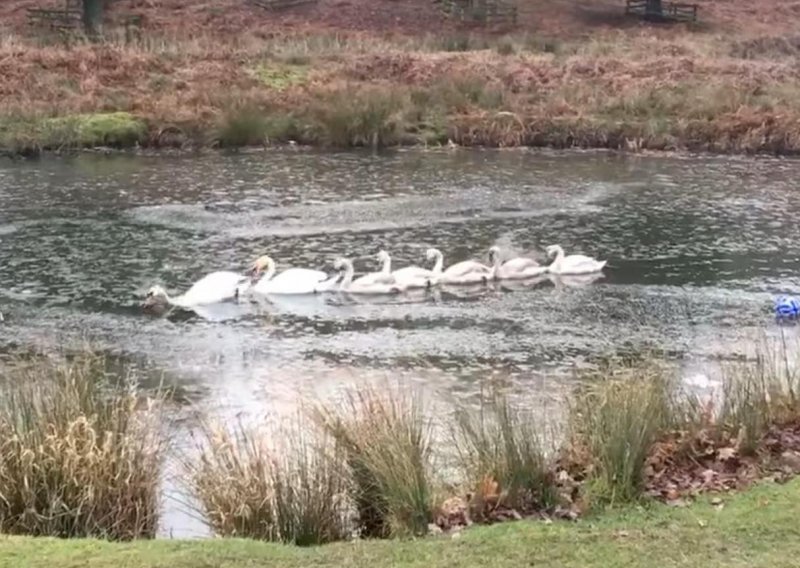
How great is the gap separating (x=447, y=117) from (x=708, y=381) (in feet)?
68.2

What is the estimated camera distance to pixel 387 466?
7828mm

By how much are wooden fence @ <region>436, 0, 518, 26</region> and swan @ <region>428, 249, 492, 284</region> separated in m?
35.7

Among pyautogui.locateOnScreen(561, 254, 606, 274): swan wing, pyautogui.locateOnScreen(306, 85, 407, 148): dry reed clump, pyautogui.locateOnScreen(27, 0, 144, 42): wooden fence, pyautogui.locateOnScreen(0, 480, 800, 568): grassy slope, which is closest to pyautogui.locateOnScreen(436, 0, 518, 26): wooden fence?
pyautogui.locateOnScreen(27, 0, 144, 42): wooden fence

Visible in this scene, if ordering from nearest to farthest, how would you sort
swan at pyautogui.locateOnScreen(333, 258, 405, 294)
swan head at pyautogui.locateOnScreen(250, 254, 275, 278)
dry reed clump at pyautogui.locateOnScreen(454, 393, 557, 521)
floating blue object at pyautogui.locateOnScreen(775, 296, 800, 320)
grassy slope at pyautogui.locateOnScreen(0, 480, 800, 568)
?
1. grassy slope at pyautogui.locateOnScreen(0, 480, 800, 568)
2. dry reed clump at pyautogui.locateOnScreen(454, 393, 557, 521)
3. floating blue object at pyautogui.locateOnScreen(775, 296, 800, 320)
4. swan at pyautogui.locateOnScreen(333, 258, 405, 294)
5. swan head at pyautogui.locateOnScreen(250, 254, 275, 278)

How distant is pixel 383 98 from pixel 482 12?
2164 cm

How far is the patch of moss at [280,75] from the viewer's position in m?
35.0

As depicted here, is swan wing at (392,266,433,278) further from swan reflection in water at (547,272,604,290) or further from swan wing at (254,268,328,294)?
swan reflection in water at (547,272,604,290)

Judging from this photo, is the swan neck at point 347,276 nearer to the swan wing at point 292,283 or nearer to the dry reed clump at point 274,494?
the swan wing at point 292,283

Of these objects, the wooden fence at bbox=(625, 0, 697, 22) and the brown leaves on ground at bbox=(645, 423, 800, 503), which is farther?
the wooden fence at bbox=(625, 0, 697, 22)

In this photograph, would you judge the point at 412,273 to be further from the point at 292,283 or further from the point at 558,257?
the point at 558,257

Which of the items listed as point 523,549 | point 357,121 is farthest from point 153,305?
point 357,121

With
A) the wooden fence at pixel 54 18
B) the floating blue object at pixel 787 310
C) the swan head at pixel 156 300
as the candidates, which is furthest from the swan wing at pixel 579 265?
the wooden fence at pixel 54 18

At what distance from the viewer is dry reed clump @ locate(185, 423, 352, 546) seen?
770cm

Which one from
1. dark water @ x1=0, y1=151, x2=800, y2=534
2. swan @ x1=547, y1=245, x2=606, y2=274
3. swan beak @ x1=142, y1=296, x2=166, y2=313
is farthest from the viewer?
Answer: swan @ x1=547, y1=245, x2=606, y2=274
